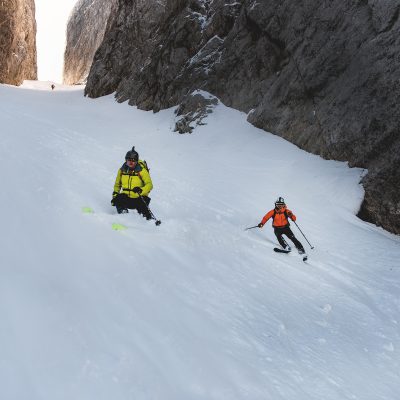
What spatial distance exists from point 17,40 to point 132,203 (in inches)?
1704

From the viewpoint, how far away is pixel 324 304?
7.48 metres

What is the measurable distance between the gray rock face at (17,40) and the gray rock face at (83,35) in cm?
1332

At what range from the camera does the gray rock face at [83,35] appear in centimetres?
6525

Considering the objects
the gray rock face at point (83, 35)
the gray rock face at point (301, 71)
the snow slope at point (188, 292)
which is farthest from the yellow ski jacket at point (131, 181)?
the gray rock face at point (83, 35)

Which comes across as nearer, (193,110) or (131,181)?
(131,181)

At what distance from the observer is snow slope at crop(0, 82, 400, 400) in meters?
3.97

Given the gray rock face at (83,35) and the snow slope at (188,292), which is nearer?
the snow slope at (188,292)

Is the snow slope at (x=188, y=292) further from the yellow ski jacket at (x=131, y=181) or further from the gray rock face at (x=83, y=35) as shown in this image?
the gray rock face at (x=83, y=35)

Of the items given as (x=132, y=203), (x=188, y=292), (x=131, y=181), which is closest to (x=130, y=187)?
(x=131, y=181)

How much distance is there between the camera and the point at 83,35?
2702 inches

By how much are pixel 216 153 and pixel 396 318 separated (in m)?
12.9

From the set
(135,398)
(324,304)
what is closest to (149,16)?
(324,304)

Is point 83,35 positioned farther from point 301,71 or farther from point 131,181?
point 131,181

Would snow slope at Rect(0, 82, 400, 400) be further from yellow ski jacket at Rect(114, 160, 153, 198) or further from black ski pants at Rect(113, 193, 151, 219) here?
yellow ski jacket at Rect(114, 160, 153, 198)
